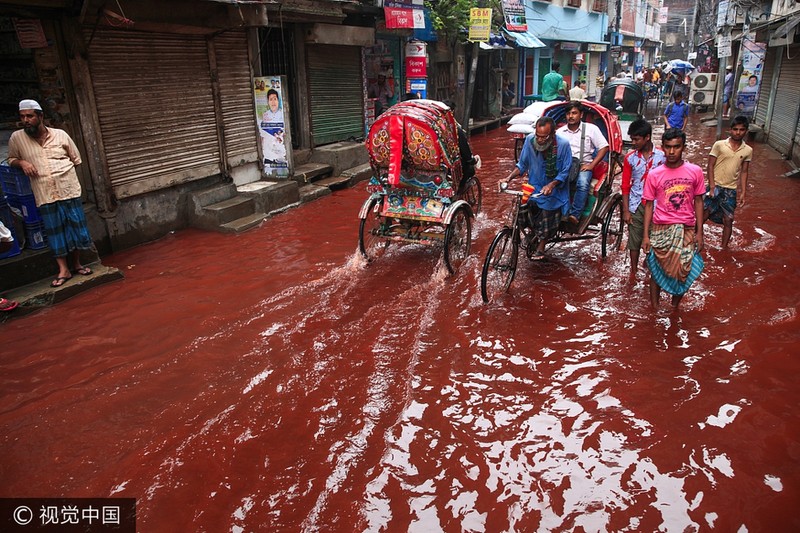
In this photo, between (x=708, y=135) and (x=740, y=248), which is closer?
(x=740, y=248)

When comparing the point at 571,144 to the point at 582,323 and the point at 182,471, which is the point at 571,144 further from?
the point at 182,471

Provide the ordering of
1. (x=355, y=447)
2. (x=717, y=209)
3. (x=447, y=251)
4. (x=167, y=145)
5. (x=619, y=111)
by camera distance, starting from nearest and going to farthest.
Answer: (x=355, y=447)
(x=447, y=251)
(x=717, y=209)
(x=167, y=145)
(x=619, y=111)

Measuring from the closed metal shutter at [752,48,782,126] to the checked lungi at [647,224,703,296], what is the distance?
15.2m

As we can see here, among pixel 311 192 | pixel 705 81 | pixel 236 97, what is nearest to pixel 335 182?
pixel 311 192

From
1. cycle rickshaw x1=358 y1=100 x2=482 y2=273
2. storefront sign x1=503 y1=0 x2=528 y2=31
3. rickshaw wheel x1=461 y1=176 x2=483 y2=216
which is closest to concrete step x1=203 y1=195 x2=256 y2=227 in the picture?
cycle rickshaw x1=358 y1=100 x2=482 y2=273

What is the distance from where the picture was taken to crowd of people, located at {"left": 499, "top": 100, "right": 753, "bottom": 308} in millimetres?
5281

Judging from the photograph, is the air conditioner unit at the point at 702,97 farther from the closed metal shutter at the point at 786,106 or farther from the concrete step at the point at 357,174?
the concrete step at the point at 357,174

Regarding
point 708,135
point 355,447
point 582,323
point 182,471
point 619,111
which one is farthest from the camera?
point 708,135

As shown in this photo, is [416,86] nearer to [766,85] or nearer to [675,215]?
[766,85]

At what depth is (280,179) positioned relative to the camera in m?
11.0

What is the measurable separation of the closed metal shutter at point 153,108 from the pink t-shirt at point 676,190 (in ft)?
23.1

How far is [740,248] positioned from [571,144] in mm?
3067

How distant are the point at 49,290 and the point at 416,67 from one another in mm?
12010

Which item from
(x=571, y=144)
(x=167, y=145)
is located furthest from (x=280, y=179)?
(x=571, y=144)
